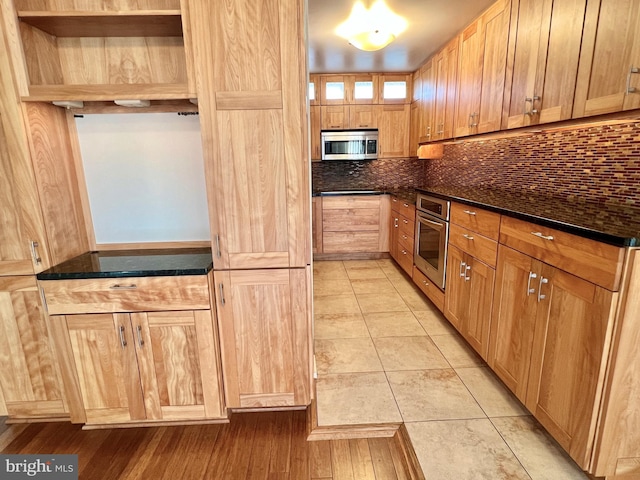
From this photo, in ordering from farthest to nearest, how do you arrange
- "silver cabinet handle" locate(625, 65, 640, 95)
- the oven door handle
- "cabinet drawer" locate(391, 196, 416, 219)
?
"cabinet drawer" locate(391, 196, 416, 219) → the oven door handle → "silver cabinet handle" locate(625, 65, 640, 95)

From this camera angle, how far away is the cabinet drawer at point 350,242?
14.4ft

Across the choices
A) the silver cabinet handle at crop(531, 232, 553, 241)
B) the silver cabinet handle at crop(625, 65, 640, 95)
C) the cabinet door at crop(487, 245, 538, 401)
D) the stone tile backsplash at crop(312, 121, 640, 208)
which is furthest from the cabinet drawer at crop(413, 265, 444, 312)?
the silver cabinet handle at crop(625, 65, 640, 95)

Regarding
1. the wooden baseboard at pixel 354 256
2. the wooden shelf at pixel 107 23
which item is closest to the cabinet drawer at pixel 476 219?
the wooden shelf at pixel 107 23

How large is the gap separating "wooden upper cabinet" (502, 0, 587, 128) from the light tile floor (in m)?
1.57

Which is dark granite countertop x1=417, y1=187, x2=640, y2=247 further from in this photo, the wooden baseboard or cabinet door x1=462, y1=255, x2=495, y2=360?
the wooden baseboard

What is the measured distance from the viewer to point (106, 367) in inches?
64.2

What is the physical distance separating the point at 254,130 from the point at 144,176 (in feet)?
2.70

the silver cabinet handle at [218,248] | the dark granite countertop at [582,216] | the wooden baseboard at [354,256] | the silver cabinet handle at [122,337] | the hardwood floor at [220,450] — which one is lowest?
the hardwood floor at [220,450]

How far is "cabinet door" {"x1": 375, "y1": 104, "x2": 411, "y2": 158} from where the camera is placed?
4426 millimetres

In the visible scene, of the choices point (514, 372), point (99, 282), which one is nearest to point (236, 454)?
point (99, 282)

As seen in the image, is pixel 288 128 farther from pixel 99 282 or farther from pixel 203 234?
pixel 99 282

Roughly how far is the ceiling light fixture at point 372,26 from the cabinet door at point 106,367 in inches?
102

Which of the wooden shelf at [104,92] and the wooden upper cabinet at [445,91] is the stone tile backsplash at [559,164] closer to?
the wooden upper cabinet at [445,91]

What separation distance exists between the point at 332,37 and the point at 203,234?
2.25 metres
